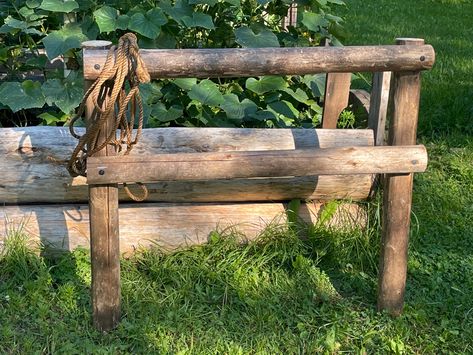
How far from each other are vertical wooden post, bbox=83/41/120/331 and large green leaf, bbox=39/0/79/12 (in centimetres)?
130

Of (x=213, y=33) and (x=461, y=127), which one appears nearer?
(x=213, y=33)

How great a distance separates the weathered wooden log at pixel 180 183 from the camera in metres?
3.73

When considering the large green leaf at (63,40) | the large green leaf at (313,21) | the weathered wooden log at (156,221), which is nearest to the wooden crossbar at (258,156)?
the weathered wooden log at (156,221)

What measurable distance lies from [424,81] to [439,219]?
2579 millimetres

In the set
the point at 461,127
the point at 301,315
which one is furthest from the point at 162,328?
the point at 461,127

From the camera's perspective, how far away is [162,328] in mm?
3262

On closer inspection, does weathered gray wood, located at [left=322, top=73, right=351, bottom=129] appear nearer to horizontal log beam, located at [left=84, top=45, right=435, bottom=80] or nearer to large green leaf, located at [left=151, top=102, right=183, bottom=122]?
large green leaf, located at [left=151, top=102, right=183, bottom=122]

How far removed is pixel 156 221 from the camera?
12.5 ft

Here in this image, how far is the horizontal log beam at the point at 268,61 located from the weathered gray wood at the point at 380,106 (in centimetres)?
102

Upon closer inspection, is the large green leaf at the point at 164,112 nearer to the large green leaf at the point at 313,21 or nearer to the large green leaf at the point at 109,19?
the large green leaf at the point at 109,19

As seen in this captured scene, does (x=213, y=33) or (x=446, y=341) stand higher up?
(x=213, y=33)

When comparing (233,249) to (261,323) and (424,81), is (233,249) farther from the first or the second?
(424,81)

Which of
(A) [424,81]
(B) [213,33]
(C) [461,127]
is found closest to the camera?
(B) [213,33]

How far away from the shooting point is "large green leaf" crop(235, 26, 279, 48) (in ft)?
15.0
